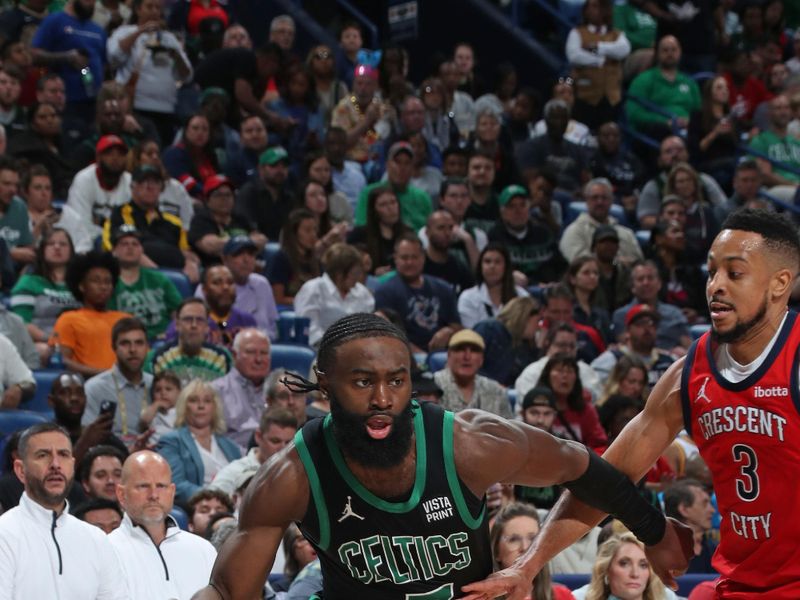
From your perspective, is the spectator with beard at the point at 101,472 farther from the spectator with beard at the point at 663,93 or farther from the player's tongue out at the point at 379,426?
the spectator with beard at the point at 663,93

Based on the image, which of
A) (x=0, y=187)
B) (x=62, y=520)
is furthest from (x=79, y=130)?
(x=62, y=520)

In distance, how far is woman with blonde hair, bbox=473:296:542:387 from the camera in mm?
10695

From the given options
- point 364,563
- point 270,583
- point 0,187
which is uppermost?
point 364,563

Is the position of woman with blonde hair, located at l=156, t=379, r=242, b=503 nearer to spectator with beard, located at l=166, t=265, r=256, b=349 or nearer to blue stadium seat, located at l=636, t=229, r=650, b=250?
spectator with beard, located at l=166, t=265, r=256, b=349

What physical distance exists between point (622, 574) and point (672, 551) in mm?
2194

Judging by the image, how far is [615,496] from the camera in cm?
487

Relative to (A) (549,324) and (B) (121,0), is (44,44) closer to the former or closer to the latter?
(B) (121,0)

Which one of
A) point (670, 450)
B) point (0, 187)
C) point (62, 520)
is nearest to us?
point (62, 520)

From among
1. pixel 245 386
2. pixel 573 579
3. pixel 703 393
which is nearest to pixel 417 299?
pixel 245 386

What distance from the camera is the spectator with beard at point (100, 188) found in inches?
439

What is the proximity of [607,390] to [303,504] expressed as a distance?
615cm

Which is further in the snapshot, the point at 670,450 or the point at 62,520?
the point at 670,450

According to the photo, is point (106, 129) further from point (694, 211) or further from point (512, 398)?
point (694, 211)

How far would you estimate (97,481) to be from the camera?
7965mm
